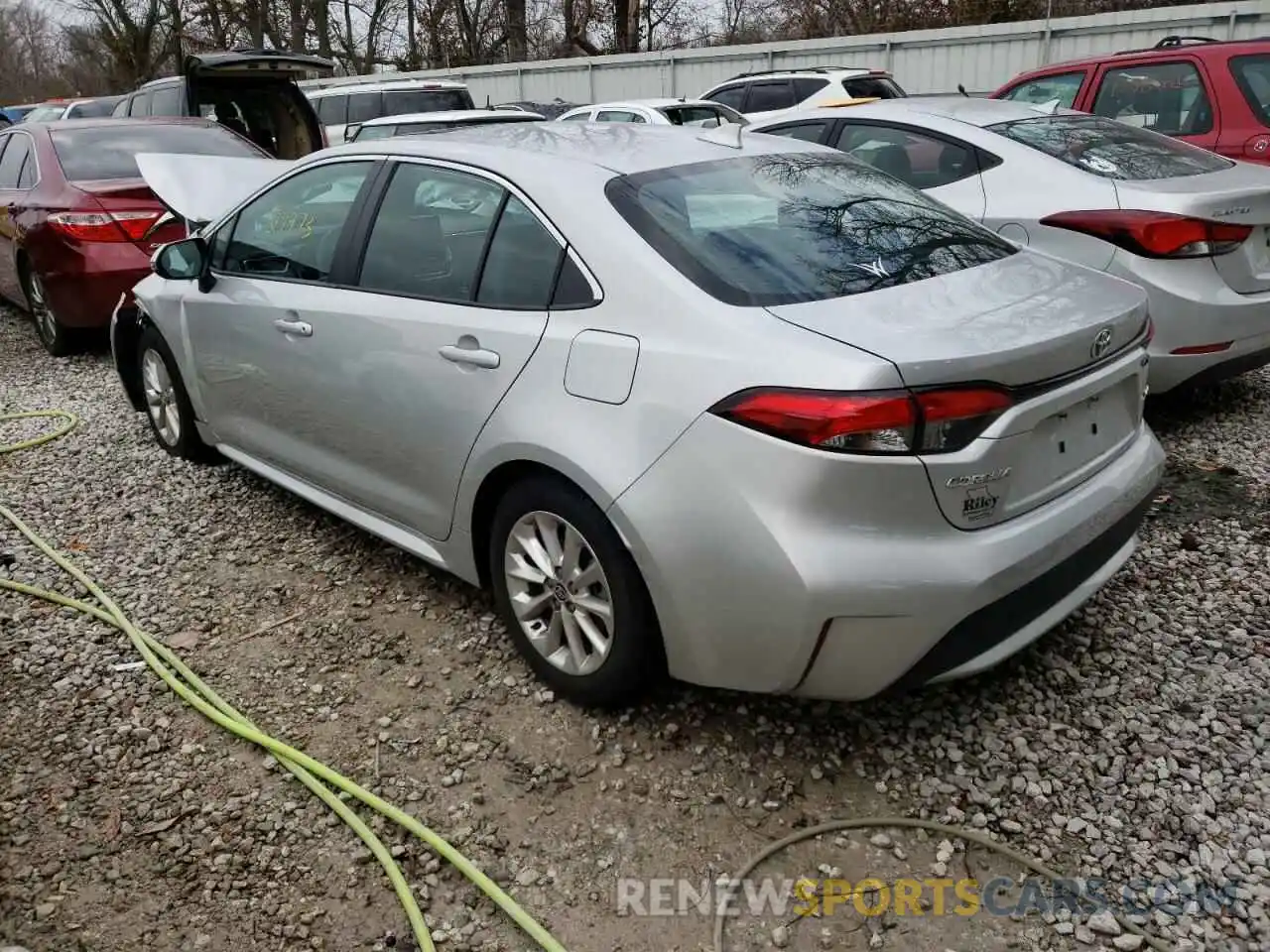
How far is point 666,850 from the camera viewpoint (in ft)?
8.31

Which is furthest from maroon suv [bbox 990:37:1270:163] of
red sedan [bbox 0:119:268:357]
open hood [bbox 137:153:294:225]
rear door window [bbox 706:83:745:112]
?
rear door window [bbox 706:83:745:112]

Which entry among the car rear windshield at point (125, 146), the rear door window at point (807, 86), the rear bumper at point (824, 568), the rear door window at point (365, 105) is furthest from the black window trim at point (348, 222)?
the rear door window at point (365, 105)

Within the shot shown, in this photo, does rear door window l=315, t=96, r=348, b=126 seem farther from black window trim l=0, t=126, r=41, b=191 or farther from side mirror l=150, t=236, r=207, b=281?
side mirror l=150, t=236, r=207, b=281

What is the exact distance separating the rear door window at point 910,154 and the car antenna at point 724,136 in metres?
1.70

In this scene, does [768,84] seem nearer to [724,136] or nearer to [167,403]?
[167,403]

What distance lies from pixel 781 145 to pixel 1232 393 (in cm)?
336

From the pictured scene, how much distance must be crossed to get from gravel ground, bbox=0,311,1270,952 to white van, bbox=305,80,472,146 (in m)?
12.2

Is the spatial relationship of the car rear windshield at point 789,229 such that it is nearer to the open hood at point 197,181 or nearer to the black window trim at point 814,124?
the black window trim at point 814,124

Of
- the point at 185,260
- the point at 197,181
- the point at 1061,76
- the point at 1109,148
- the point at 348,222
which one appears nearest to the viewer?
the point at 348,222

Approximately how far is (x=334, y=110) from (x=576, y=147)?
46.3 feet

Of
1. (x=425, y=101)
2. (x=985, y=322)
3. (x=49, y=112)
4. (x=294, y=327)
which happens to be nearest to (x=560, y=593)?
(x=985, y=322)

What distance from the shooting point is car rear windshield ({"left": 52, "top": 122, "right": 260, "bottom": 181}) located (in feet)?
22.9

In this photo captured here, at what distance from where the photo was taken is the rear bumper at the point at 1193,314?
4.45 meters

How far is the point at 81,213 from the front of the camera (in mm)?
6613
